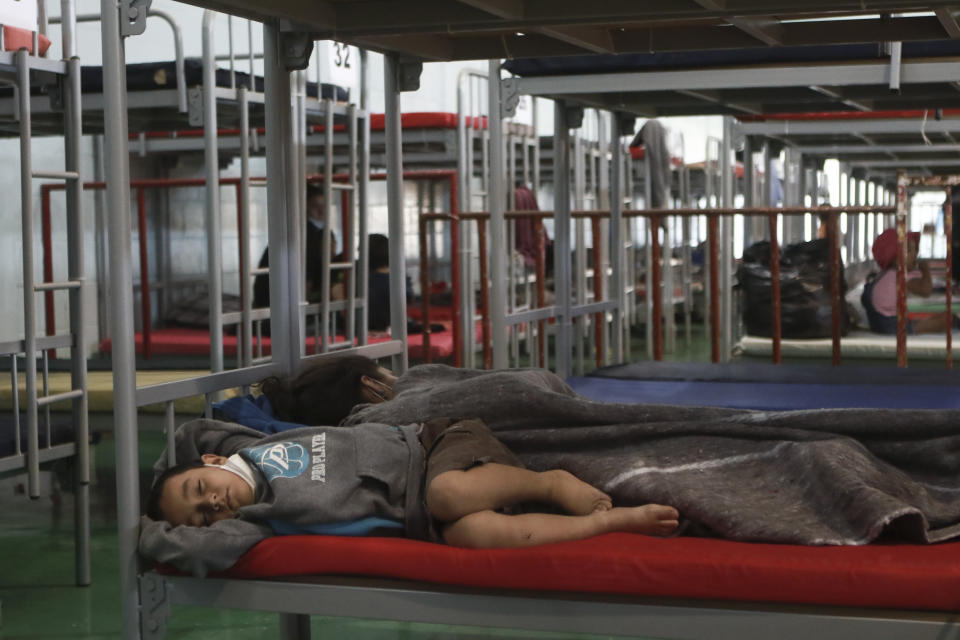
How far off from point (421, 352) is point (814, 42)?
12.2 feet

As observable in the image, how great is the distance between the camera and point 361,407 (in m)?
3.14

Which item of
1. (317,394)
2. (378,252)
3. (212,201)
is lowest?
(317,394)

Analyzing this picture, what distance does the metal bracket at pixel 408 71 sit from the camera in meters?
3.67

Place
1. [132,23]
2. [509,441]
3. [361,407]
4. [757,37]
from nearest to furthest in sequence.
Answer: [132,23] < [509,441] < [361,407] < [757,37]

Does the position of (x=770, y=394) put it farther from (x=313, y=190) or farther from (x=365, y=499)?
(x=313, y=190)

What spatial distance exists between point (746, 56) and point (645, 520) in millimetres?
2585

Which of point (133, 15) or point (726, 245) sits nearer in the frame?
point (133, 15)

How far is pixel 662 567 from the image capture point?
2258 millimetres

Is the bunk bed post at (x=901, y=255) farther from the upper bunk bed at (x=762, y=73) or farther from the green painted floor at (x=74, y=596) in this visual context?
the green painted floor at (x=74, y=596)

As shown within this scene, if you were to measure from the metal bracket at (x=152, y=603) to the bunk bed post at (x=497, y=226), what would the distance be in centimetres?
224

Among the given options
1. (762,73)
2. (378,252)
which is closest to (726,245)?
(378,252)

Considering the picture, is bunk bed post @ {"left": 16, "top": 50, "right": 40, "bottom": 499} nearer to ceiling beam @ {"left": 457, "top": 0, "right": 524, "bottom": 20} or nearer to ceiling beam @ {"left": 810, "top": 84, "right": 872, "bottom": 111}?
ceiling beam @ {"left": 457, "top": 0, "right": 524, "bottom": 20}

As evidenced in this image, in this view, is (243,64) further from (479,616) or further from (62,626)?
(479,616)

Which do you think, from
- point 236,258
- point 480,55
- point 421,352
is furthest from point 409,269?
point 480,55
